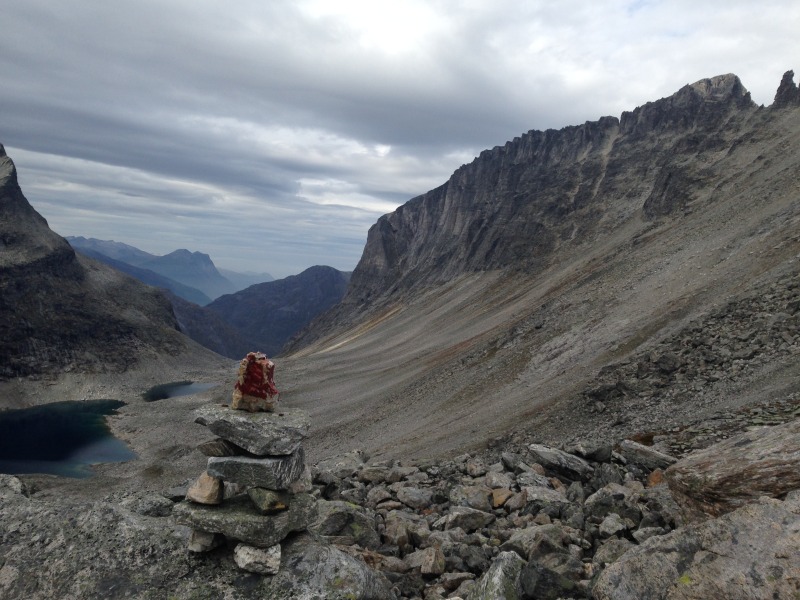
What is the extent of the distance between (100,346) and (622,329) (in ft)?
424

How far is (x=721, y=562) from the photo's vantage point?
827cm

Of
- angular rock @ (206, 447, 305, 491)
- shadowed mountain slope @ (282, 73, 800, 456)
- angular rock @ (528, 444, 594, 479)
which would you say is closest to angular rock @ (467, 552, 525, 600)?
angular rock @ (206, 447, 305, 491)

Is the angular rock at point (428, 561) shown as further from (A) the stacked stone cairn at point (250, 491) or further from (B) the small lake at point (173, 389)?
(B) the small lake at point (173, 389)

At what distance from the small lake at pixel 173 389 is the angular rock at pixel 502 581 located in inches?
4606

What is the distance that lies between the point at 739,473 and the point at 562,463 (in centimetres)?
820

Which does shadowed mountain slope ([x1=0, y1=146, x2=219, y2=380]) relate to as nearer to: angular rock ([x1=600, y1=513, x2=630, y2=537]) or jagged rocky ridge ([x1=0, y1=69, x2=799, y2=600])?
jagged rocky ridge ([x1=0, y1=69, x2=799, y2=600])

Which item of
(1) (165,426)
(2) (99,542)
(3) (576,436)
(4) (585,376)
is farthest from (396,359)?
(2) (99,542)

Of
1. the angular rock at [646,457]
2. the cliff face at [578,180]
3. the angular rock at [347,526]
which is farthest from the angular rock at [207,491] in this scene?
the cliff face at [578,180]

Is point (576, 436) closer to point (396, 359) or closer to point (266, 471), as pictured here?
point (266, 471)

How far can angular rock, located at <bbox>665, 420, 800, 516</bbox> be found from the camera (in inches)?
392

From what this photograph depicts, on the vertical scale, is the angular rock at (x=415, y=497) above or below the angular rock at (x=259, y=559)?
below

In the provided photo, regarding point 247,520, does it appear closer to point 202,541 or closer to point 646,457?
point 202,541

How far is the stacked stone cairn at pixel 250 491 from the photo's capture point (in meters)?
11.9

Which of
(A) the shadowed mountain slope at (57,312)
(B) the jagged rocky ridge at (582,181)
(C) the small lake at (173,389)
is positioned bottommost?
(C) the small lake at (173,389)
